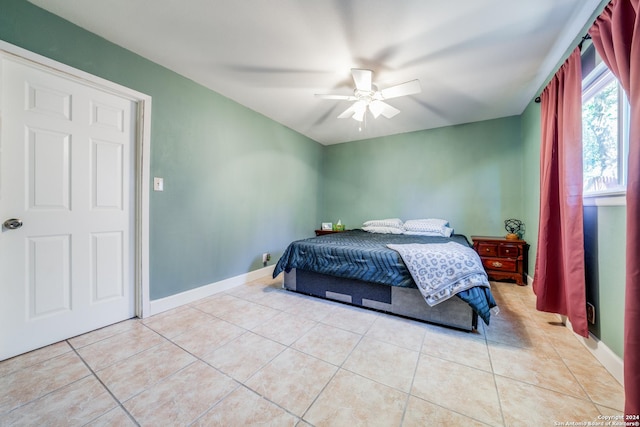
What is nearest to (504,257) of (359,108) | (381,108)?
(381,108)

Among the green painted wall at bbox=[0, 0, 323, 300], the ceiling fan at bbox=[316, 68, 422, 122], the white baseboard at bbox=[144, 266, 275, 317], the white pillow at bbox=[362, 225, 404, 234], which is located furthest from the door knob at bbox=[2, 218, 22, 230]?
the white pillow at bbox=[362, 225, 404, 234]

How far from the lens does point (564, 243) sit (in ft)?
5.71

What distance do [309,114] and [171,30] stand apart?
1.85 m

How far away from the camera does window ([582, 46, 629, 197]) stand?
4.47 ft

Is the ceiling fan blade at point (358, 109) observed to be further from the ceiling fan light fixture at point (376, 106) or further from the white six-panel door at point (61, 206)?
the white six-panel door at point (61, 206)

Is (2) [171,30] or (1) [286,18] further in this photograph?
(2) [171,30]

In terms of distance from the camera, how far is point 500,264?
3039 mm

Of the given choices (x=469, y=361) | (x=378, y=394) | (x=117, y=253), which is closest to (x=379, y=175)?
(x=469, y=361)

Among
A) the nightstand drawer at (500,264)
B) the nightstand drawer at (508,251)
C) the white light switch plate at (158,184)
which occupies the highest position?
the white light switch plate at (158,184)

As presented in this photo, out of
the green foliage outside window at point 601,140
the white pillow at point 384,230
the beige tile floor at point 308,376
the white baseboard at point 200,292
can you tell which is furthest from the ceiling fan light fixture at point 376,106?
the white baseboard at point 200,292

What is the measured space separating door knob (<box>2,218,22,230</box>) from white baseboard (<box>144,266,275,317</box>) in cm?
108

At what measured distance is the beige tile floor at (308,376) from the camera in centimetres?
111

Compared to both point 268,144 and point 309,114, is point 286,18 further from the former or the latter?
point 268,144

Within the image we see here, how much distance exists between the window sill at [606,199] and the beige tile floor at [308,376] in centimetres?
103
